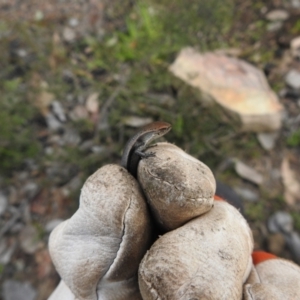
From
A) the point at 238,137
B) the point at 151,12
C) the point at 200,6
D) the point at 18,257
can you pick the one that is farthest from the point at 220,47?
the point at 18,257

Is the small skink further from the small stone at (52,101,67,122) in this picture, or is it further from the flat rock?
the small stone at (52,101,67,122)

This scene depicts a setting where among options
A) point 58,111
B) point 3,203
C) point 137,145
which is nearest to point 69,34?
point 58,111

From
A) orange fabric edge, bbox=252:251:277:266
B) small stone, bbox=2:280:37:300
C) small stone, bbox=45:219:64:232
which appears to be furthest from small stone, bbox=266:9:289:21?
small stone, bbox=2:280:37:300

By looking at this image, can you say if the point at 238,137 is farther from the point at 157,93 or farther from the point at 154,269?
the point at 154,269

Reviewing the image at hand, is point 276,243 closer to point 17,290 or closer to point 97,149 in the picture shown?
point 97,149

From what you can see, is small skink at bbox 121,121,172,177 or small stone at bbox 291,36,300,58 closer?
small skink at bbox 121,121,172,177

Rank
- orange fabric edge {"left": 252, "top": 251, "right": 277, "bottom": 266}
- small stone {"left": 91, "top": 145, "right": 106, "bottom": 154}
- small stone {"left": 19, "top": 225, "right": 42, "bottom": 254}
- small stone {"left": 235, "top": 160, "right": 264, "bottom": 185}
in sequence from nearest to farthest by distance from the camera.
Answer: orange fabric edge {"left": 252, "top": 251, "right": 277, "bottom": 266}
small stone {"left": 19, "top": 225, "right": 42, "bottom": 254}
small stone {"left": 91, "top": 145, "right": 106, "bottom": 154}
small stone {"left": 235, "top": 160, "right": 264, "bottom": 185}

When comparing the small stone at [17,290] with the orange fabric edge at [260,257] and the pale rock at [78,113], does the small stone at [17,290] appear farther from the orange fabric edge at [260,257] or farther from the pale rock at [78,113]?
the orange fabric edge at [260,257]
